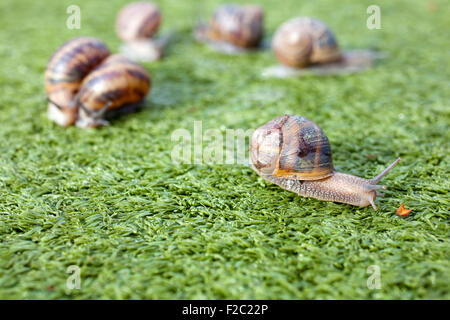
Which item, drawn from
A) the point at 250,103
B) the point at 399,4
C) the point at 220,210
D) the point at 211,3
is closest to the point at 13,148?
the point at 220,210

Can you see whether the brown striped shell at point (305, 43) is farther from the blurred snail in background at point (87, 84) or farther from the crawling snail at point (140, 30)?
the blurred snail in background at point (87, 84)

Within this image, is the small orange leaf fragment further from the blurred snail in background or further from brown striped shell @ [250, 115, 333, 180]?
the blurred snail in background

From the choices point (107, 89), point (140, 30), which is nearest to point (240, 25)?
point (140, 30)

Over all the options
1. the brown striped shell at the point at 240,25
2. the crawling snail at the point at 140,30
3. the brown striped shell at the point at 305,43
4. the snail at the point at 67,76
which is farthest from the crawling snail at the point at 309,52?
the snail at the point at 67,76

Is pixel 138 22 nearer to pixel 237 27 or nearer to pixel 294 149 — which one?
pixel 237 27

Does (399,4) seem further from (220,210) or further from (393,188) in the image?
(220,210)
